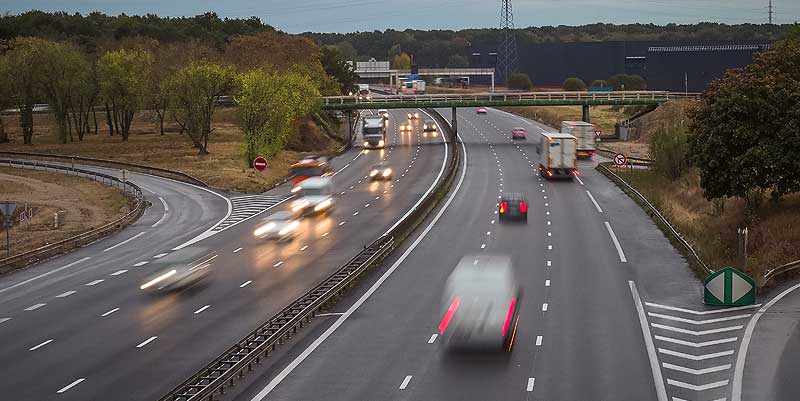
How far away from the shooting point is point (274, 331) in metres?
34.1

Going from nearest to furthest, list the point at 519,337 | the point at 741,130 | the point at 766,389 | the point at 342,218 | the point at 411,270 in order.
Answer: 1. the point at 766,389
2. the point at 519,337
3. the point at 411,270
4. the point at 741,130
5. the point at 342,218

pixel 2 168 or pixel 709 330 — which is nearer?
pixel 709 330

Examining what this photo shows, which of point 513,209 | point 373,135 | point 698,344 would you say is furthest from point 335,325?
point 373,135

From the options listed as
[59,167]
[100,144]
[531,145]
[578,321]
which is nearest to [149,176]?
[59,167]

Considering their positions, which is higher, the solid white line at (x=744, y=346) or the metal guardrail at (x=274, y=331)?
the metal guardrail at (x=274, y=331)

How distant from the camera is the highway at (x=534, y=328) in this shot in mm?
28672

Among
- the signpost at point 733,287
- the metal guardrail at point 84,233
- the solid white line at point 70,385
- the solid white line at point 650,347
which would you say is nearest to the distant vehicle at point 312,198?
the metal guardrail at point 84,233

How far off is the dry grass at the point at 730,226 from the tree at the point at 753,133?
1903 millimetres

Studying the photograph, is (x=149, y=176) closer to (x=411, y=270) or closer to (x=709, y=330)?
(x=411, y=270)

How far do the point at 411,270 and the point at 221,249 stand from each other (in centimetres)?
1249

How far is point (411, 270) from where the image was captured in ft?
159

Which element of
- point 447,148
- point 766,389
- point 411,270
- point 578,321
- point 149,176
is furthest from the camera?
point 447,148

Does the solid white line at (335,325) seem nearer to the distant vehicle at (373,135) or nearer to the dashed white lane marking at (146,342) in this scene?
the dashed white lane marking at (146,342)

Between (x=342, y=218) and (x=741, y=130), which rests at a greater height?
(x=741, y=130)
